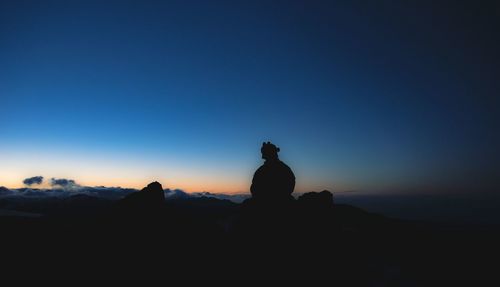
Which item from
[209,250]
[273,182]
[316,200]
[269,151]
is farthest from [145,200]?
[316,200]

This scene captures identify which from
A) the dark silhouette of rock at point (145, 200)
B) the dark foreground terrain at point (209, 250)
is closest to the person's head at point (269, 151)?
the dark foreground terrain at point (209, 250)

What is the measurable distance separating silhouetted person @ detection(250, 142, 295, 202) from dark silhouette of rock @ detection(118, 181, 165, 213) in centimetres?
1512

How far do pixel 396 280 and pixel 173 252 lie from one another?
26.2 metres

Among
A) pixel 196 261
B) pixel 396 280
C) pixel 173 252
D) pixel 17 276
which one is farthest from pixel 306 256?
pixel 17 276

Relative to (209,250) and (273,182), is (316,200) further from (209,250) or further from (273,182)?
(209,250)

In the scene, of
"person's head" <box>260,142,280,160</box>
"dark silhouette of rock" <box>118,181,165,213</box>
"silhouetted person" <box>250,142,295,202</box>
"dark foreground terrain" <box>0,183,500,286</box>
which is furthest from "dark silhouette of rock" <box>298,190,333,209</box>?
"dark silhouette of rock" <box>118,181,165,213</box>

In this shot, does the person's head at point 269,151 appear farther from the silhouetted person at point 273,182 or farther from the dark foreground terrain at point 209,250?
the dark foreground terrain at point 209,250

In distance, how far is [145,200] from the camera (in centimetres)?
3344

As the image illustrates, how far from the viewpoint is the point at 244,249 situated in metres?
36.5

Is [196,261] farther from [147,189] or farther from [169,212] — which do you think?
[147,189]

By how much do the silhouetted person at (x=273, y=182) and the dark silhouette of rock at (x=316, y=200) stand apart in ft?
8.09

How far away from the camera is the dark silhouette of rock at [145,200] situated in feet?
108

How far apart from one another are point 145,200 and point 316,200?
2530 centimetres

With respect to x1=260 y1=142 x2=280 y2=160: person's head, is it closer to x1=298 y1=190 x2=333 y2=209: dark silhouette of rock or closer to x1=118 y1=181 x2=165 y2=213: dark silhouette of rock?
x1=298 y1=190 x2=333 y2=209: dark silhouette of rock
